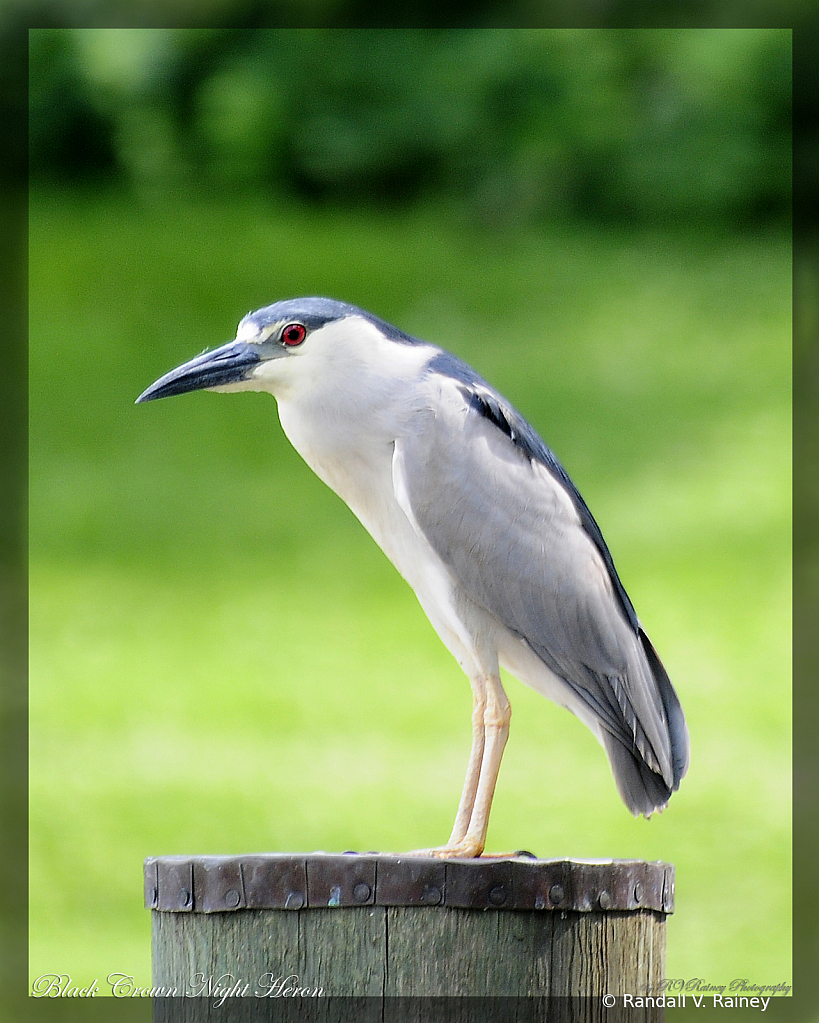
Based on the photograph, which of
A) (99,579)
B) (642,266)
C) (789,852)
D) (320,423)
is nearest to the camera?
(320,423)

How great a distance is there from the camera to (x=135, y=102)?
712 cm

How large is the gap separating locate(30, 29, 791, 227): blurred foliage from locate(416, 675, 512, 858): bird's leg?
534 centimetres

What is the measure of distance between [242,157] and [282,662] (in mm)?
3329

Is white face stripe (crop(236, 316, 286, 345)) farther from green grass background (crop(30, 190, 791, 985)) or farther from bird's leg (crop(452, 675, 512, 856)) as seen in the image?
green grass background (crop(30, 190, 791, 985))

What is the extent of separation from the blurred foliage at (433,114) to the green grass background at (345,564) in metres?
0.30

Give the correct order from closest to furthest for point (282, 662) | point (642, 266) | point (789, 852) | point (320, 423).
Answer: point (320, 423) → point (789, 852) → point (282, 662) → point (642, 266)

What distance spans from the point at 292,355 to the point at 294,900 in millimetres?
1064

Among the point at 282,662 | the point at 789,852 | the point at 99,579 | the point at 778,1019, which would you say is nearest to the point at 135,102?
the point at 99,579

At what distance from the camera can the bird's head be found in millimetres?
2457

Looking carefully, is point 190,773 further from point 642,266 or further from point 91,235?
point 642,266

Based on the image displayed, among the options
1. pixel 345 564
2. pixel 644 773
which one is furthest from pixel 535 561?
pixel 345 564

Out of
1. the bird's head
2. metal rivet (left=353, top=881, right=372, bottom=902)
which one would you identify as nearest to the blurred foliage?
the bird's head

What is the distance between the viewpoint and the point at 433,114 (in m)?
7.61

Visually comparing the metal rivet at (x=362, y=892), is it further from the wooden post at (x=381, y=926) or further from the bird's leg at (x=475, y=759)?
the bird's leg at (x=475, y=759)
